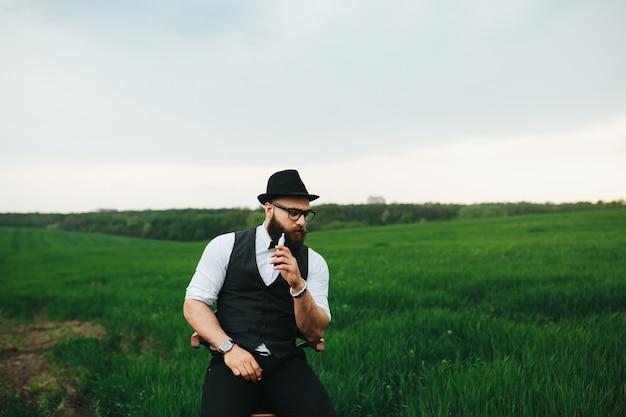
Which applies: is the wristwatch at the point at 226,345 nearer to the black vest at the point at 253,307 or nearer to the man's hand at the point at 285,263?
the black vest at the point at 253,307

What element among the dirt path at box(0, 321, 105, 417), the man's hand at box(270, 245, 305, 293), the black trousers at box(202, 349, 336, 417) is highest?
the man's hand at box(270, 245, 305, 293)

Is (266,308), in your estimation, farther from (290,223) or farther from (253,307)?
(290,223)

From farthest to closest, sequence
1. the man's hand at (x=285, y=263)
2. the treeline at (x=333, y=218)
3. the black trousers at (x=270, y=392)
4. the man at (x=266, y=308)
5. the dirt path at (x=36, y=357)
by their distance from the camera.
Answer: the treeline at (x=333, y=218) → the dirt path at (x=36, y=357) → the man at (x=266, y=308) → the black trousers at (x=270, y=392) → the man's hand at (x=285, y=263)

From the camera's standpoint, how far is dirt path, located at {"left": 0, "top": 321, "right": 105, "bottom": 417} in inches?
200

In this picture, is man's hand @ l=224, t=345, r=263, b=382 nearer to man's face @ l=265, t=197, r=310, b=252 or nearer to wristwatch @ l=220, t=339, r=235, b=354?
wristwatch @ l=220, t=339, r=235, b=354

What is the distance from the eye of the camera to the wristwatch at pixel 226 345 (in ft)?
9.70

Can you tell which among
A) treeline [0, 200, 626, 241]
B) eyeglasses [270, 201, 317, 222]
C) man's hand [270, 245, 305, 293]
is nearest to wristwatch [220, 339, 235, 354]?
man's hand [270, 245, 305, 293]

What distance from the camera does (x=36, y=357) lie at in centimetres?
710

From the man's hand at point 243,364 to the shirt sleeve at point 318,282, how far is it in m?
0.68

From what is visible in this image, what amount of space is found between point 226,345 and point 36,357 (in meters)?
5.89

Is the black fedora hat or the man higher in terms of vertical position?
the black fedora hat

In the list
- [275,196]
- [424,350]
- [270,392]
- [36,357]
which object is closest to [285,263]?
[275,196]

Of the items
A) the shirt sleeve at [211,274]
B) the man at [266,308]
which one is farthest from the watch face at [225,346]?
the shirt sleeve at [211,274]

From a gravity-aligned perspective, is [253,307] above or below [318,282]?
below
